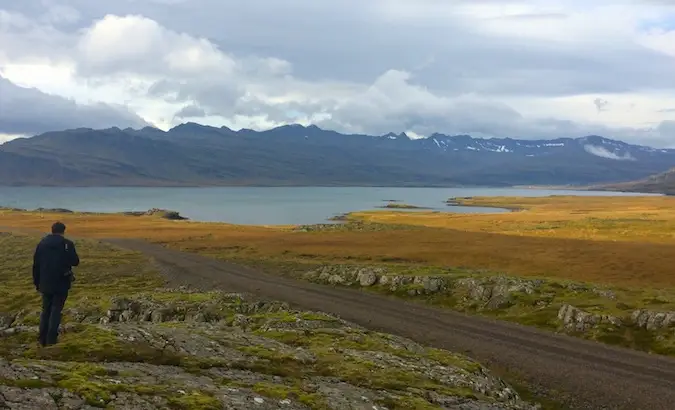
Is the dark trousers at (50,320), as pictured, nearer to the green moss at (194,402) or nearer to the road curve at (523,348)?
the green moss at (194,402)

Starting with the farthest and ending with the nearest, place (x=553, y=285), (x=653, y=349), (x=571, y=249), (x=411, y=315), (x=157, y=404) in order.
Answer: (x=571, y=249) < (x=553, y=285) < (x=411, y=315) < (x=653, y=349) < (x=157, y=404)

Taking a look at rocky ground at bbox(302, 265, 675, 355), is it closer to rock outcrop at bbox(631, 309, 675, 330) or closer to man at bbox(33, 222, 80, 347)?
rock outcrop at bbox(631, 309, 675, 330)

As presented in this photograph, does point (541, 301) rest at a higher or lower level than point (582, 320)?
higher

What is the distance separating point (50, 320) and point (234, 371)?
531 centimetres

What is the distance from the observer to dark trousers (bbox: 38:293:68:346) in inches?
607

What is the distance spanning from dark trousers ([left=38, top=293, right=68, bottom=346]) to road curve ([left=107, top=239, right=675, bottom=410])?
17435mm

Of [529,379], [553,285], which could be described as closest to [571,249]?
[553,285]

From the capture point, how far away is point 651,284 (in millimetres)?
47000

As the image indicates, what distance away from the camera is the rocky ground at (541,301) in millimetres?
29859

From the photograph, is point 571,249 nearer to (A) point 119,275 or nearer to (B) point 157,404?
(A) point 119,275

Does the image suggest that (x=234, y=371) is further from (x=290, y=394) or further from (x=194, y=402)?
(x=194, y=402)

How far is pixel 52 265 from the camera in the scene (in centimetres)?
1606

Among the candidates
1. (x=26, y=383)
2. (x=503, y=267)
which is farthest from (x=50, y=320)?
(x=503, y=267)

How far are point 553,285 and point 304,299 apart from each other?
57.7 ft
